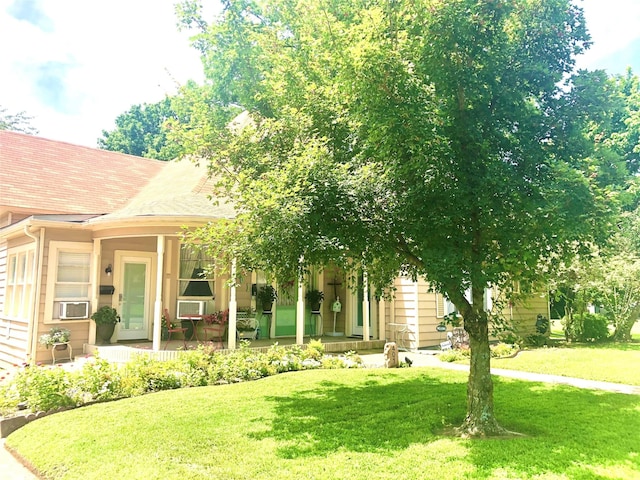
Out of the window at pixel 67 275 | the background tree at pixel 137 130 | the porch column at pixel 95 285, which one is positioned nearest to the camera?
the window at pixel 67 275

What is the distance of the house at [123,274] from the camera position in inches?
428

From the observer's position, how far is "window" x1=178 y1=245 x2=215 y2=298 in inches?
476

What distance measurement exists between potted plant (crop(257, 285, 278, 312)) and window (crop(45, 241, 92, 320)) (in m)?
4.44

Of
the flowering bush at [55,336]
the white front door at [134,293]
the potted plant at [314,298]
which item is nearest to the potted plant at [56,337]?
the flowering bush at [55,336]

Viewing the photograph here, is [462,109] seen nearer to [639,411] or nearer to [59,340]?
[639,411]

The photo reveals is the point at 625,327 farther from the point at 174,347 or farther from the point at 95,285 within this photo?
the point at 95,285

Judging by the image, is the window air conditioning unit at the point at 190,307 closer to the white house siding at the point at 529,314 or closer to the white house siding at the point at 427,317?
the white house siding at the point at 427,317

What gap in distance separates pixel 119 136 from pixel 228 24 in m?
32.1

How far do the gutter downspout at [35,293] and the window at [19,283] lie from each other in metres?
0.35

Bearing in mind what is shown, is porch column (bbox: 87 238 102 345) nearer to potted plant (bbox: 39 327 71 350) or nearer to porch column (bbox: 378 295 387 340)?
potted plant (bbox: 39 327 71 350)

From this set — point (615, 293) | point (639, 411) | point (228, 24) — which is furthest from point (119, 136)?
point (639, 411)

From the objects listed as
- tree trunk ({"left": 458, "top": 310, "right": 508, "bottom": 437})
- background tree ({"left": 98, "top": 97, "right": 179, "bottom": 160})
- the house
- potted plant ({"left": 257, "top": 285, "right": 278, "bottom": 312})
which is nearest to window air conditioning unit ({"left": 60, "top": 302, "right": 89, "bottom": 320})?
the house

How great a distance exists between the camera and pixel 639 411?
6086 millimetres

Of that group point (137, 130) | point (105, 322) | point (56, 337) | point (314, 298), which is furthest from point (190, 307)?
point (137, 130)
